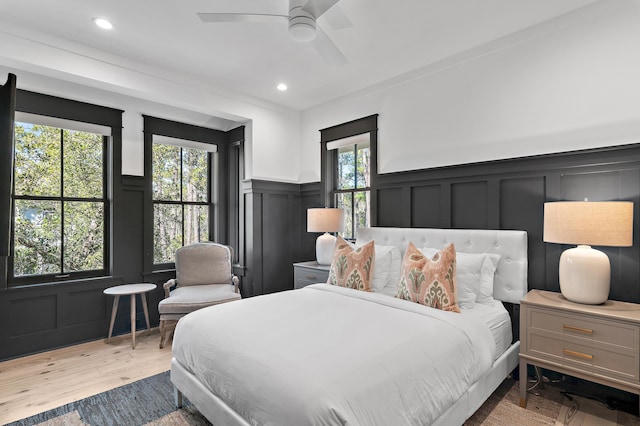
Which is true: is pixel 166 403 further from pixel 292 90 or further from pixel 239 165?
pixel 292 90

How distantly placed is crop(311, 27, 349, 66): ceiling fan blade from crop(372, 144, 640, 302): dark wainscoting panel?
1561 mm

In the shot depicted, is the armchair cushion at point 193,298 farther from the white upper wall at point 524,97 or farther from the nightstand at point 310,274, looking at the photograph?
the white upper wall at point 524,97

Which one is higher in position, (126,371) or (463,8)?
(463,8)

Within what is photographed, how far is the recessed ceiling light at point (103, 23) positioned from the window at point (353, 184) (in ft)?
8.93

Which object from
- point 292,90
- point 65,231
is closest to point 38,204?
point 65,231

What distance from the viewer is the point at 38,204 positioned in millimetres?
3359

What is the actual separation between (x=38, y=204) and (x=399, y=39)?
3930mm

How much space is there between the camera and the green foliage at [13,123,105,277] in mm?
3266

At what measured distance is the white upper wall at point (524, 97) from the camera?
2354 millimetres

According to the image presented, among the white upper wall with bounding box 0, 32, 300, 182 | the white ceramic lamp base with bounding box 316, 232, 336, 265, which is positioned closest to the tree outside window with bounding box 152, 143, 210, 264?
the white upper wall with bounding box 0, 32, 300, 182

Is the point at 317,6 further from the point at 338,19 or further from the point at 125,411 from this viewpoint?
the point at 125,411

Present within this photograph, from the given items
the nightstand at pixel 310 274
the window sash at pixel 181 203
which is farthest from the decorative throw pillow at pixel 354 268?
the window sash at pixel 181 203

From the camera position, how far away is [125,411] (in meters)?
2.26

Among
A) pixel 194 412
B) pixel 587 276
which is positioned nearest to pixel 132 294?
pixel 194 412
